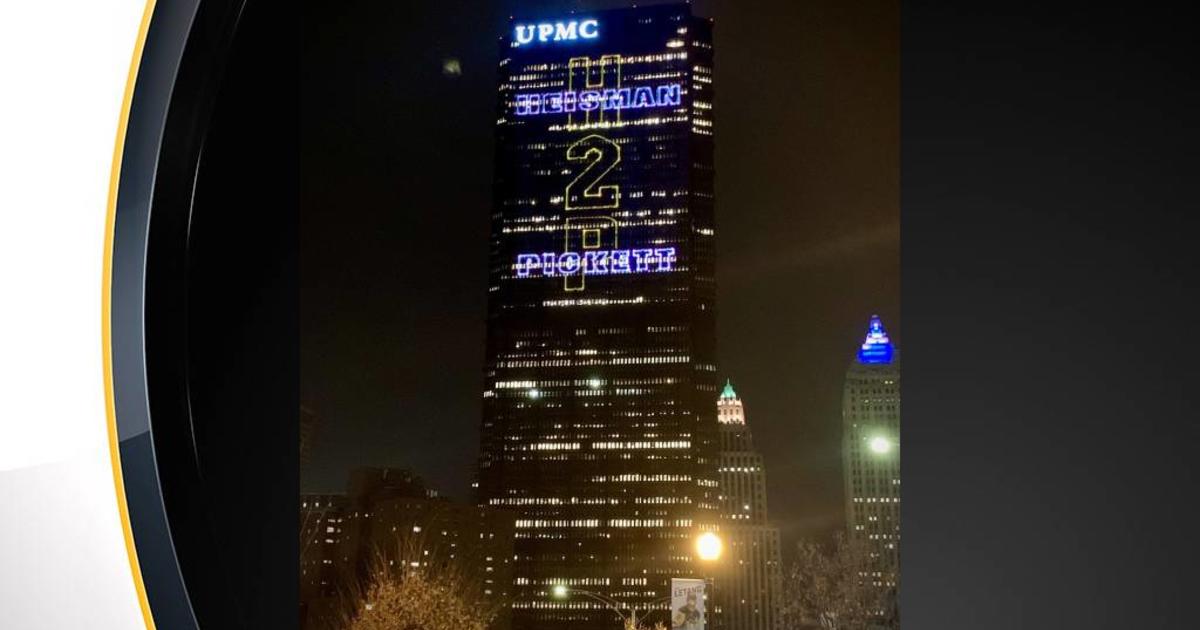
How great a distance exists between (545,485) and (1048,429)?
40079 mm

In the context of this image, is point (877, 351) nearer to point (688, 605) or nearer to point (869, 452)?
point (869, 452)

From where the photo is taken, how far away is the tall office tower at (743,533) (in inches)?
1187

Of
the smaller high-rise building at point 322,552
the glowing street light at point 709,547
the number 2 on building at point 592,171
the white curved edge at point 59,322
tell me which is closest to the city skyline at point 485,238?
the smaller high-rise building at point 322,552

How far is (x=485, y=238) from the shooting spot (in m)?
37.7

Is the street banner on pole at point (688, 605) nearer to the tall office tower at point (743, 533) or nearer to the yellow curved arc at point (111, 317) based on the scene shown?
the yellow curved arc at point (111, 317)

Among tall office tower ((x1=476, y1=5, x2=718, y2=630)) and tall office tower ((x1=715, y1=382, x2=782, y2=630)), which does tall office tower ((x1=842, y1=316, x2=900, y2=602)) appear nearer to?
tall office tower ((x1=715, y1=382, x2=782, y2=630))

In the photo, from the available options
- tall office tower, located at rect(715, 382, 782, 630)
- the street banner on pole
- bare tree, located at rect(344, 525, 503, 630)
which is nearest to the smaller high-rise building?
bare tree, located at rect(344, 525, 503, 630)

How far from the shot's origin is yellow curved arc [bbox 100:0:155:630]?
1049 mm

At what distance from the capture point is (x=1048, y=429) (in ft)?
3.83

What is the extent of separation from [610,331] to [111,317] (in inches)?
1582

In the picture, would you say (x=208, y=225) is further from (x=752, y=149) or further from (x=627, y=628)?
(x=752, y=149)

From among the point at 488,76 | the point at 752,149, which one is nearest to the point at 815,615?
the point at 752,149

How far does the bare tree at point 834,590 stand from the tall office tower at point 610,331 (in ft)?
58.5

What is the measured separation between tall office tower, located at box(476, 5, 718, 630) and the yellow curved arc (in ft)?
117
